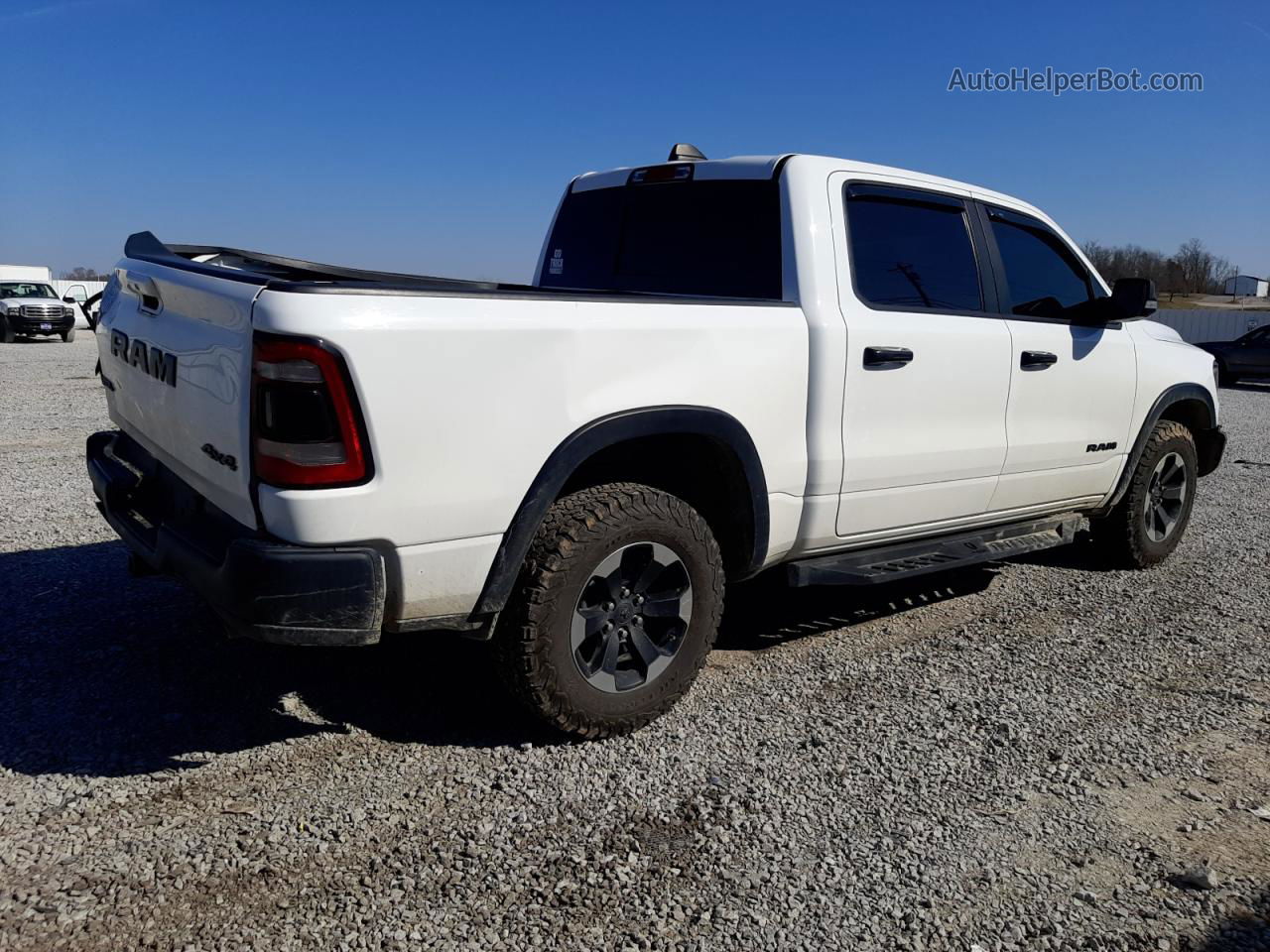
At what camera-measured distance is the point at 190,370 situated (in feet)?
9.65

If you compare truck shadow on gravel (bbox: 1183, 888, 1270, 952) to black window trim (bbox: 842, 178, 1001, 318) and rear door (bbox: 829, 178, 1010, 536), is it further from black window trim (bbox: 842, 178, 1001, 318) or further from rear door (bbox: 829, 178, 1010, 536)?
black window trim (bbox: 842, 178, 1001, 318)

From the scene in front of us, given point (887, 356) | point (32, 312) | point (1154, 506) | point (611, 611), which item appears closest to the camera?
point (611, 611)

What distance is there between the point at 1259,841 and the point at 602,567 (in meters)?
2.07

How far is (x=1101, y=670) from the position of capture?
13.8 feet

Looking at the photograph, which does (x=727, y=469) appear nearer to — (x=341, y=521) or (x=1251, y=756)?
(x=341, y=521)

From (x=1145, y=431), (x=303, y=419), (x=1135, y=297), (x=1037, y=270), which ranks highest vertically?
(x=1037, y=270)

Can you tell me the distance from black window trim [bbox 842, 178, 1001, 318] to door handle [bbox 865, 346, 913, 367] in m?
0.16

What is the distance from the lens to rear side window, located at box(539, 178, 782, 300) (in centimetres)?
388

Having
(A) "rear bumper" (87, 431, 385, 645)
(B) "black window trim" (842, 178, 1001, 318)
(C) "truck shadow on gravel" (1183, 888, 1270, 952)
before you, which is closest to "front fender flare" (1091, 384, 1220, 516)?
(B) "black window trim" (842, 178, 1001, 318)

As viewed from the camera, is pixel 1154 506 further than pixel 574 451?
Yes

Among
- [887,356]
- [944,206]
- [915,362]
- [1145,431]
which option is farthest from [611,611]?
[1145,431]

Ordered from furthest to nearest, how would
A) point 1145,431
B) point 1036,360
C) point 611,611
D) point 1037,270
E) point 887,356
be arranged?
point 1145,431
point 1037,270
point 1036,360
point 887,356
point 611,611

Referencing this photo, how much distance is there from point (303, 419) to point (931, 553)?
275 cm

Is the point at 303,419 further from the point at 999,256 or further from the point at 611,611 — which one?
the point at 999,256
